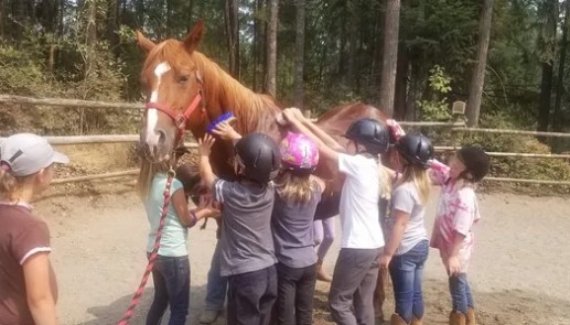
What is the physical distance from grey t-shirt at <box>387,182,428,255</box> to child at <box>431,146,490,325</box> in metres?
0.29

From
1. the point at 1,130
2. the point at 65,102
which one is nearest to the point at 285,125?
the point at 65,102

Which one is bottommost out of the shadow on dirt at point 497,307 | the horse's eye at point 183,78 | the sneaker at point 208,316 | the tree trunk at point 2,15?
the shadow on dirt at point 497,307

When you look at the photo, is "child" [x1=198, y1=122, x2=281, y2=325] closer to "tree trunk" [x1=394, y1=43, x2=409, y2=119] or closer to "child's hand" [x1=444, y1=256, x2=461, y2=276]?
"child's hand" [x1=444, y1=256, x2=461, y2=276]

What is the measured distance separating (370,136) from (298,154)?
0.49 meters

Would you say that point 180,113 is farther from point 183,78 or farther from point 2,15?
point 2,15

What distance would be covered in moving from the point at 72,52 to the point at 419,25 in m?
11.7

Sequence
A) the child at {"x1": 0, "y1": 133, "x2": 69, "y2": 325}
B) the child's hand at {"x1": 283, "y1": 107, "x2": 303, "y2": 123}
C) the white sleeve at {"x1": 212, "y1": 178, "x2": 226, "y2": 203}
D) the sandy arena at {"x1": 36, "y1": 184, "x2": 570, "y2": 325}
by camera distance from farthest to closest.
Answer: the sandy arena at {"x1": 36, "y1": 184, "x2": 570, "y2": 325}, the child's hand at {"x1": 283, "y1": 107, "x2": 303, "y2": 123}, the white sleeve at {"x1": 212, "y1": 178, "x2": 226, "y2": 203}, the child at {"x1": 0, "y1": 133, "x2": 69, "y2": 325}

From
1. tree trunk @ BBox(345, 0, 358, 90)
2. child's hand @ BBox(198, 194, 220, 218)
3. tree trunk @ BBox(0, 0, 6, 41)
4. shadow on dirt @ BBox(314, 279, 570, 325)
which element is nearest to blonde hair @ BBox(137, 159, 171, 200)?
child's hand @ BBox(198, 194, 220, 218)

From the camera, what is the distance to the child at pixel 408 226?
3207mm

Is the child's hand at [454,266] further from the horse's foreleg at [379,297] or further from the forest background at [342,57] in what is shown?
the forest background at [342,57]

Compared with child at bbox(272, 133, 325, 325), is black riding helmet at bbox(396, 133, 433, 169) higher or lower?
higher

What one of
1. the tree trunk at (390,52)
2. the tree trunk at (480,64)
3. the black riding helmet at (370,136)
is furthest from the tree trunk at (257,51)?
the black riding helmet at (370,136)

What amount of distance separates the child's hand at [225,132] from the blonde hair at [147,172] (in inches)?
15.5

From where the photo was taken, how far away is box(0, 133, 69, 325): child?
5.89 ft
